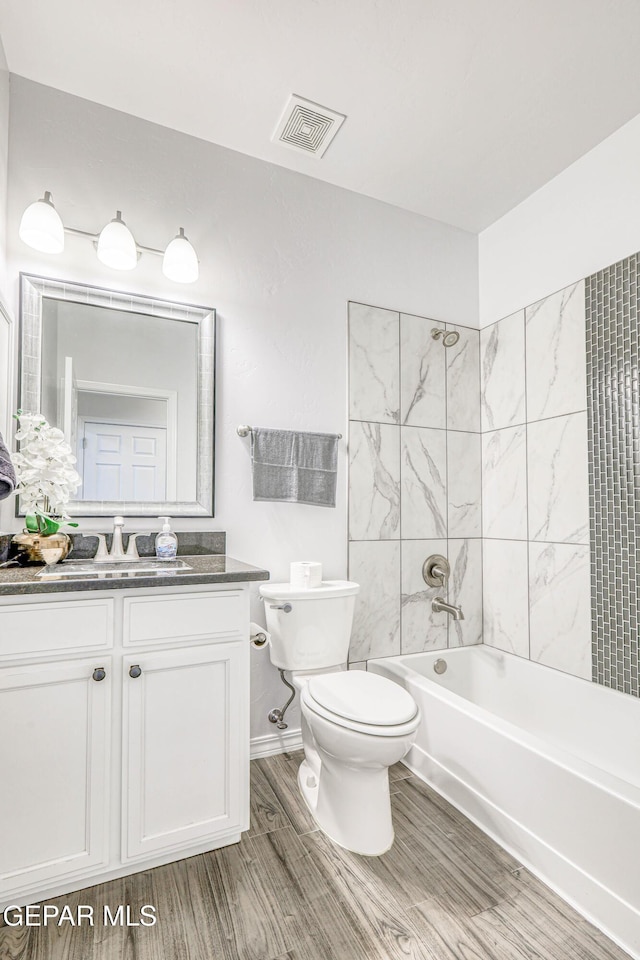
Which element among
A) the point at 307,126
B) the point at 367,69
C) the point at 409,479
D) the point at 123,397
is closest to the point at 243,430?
the point at 123,397

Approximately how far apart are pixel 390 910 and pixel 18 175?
258 centimetres

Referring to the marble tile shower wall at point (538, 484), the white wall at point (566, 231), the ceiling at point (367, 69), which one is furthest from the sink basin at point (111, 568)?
the white wall at point (566, 231)

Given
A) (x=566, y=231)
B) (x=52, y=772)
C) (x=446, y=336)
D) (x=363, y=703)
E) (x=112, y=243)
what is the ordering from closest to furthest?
(x=52, y=772) → (x=363, y=703) → (x=112, y=243) → (x=566, y=231) → (x=446, y=336)

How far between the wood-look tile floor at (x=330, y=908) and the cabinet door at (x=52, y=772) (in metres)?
0.14

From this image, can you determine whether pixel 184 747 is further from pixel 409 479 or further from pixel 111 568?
pixel 409 479

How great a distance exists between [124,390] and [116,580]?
2.83 ft

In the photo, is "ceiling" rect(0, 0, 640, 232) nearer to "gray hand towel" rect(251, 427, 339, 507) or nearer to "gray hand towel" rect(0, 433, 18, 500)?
"gray hand towel" rect(251, 427, 339, 507)

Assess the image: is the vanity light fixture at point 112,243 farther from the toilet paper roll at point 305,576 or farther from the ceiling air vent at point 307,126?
the toilet paper roll at point 305,576

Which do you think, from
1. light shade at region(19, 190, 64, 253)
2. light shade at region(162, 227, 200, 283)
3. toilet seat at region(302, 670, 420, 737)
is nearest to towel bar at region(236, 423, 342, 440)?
light shade at region(162, 227, 200, 283)

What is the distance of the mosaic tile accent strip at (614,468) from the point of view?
1905 millimetres

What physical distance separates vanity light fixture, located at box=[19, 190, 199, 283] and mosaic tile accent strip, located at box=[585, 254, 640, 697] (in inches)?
65.1

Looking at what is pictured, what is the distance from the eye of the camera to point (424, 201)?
247 centimetres

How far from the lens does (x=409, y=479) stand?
96.5 inches

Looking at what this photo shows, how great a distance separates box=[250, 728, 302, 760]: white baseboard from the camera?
6.75 ft
